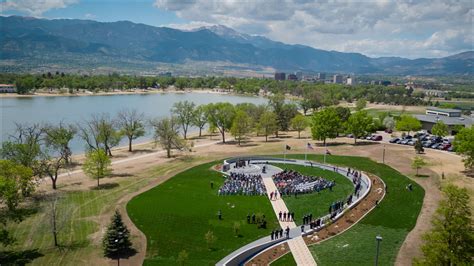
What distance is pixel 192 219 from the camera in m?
33.6

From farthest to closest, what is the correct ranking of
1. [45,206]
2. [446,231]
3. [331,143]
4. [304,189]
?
[331,143]
[304,189]
[45,206]
[446,231]

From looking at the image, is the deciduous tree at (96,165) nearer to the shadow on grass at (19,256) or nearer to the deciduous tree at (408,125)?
the shadow on grass at (19,256)

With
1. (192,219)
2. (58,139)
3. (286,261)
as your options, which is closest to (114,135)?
(58,139)

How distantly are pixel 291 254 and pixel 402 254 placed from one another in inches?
300

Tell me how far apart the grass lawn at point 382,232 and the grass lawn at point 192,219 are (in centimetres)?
492

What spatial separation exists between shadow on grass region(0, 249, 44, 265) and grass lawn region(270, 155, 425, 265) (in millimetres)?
16415

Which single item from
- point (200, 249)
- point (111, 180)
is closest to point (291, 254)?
point (200, 249)

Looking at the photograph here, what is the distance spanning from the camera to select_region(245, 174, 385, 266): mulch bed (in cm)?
2675

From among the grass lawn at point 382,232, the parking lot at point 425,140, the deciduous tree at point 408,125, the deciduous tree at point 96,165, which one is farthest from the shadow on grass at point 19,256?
the deciduous tree at point 408,125

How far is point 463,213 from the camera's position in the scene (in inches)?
820

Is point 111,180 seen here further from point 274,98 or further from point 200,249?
point 274,98

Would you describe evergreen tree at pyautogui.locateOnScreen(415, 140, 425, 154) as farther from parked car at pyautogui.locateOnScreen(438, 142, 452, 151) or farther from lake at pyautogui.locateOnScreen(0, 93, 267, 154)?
lake at pyautogui.locateOnScreen(0, 93, 267, 154)

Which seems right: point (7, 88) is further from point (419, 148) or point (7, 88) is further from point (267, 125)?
point (419, 148)

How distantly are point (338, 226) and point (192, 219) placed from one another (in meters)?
11.7
